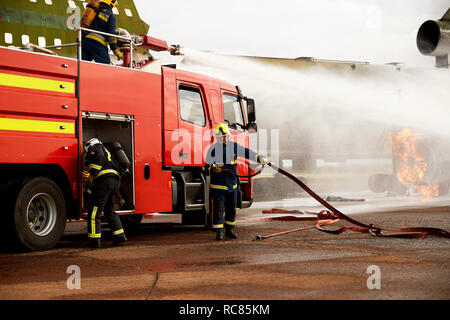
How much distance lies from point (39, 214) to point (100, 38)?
9.63 feet

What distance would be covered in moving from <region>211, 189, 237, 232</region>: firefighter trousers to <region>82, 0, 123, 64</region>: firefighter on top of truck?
2.71m

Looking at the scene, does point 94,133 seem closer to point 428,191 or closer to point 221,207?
point 221,207

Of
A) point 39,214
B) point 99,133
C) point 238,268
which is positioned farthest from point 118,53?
point 238,268

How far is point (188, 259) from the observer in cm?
715

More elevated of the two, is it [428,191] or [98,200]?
[98,200]

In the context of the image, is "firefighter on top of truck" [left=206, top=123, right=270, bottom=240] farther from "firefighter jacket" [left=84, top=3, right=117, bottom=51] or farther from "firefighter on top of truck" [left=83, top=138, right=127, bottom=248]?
"firefighter jacket" [left=84, top=3, right=117, bottom=51]

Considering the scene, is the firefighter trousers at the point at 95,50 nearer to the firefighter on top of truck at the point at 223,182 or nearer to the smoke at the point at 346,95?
the firefighter on top of truck at the point at 223,182

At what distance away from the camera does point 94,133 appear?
30.3ft

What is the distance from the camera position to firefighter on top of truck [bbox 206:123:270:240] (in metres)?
9.21

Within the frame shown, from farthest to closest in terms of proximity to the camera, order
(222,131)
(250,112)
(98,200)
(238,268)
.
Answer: (250,112) < (222,131) < (98,200) < (238,268)

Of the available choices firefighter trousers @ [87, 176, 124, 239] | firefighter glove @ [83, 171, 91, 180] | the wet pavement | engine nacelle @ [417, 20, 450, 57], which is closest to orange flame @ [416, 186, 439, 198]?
engine nacelle @ [417, 20, 450, 57]

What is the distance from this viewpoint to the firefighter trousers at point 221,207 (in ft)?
30.1
